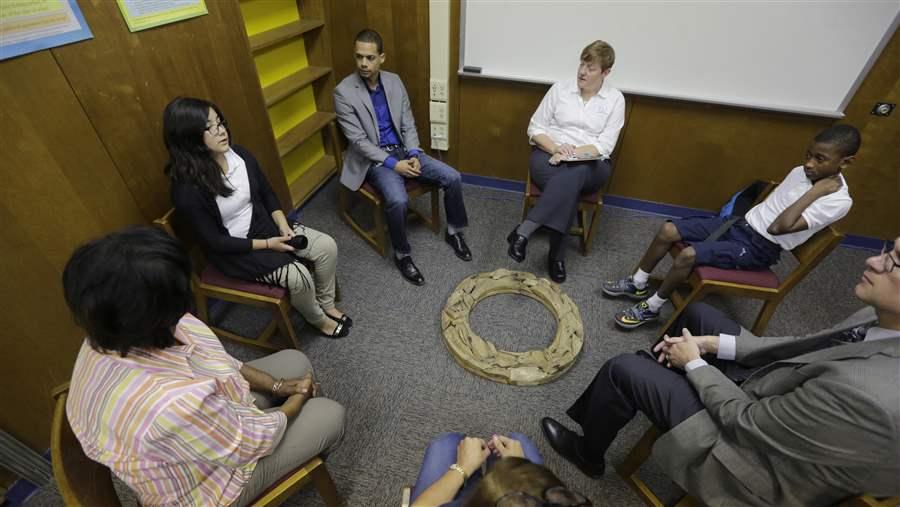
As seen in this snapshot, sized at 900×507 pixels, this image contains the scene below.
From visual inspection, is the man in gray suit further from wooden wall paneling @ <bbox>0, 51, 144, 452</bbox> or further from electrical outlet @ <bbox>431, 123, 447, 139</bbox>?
electrical outlet @ <bbox>431, 123, 447, 139</bbox>

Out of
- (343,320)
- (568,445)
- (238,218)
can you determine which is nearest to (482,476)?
(568,445)

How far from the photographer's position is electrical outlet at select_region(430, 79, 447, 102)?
2.75 metres

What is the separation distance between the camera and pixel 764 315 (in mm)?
1865

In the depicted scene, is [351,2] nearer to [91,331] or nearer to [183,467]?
[91,331]

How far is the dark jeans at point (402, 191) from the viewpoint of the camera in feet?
7.36

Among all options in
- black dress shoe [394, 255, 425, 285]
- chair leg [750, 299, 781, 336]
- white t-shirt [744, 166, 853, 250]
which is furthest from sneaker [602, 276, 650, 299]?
black dress shoe [394, 255, 425, 285]

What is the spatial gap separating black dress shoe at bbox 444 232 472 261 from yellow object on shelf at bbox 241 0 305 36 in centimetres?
173

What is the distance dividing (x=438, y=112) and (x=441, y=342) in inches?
68.6

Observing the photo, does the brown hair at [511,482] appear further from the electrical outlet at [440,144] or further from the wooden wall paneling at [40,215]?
the electrical outlet at [440,144]

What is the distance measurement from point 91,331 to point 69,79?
1013mm

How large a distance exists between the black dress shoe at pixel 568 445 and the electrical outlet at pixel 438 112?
2175mm

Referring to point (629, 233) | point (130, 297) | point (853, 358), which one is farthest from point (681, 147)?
point (130, 297)

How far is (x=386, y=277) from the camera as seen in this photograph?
7.78 feet

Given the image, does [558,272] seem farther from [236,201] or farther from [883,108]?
[883,108]
